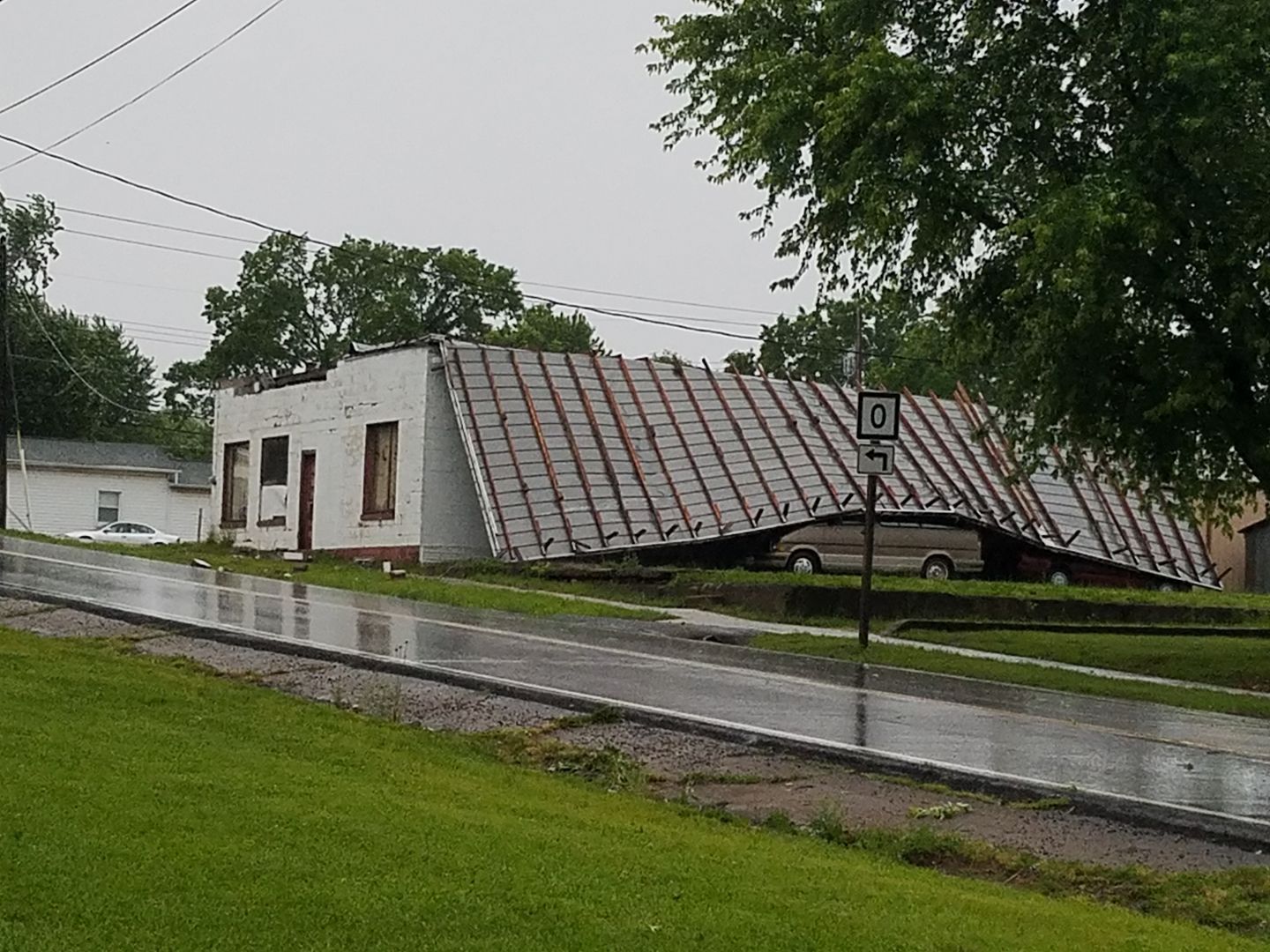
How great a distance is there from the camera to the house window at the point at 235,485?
40.0 metres

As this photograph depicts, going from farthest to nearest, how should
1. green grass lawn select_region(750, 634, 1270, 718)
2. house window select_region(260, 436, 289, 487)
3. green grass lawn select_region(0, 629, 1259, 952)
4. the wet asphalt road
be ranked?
house window select_region(260, 436, 289, 487), green grass lawn select_region(750, 634, 1270, 718), the wet asphalt road, green grass lawn select_region(0, 629, 1259, 952)

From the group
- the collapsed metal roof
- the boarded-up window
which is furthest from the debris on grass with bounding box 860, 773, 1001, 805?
the boarded-up window

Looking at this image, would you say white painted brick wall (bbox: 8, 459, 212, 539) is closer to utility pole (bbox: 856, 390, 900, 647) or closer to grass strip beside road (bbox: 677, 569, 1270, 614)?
grass strip beside road (bbox: 677, 569, 1270, 614)

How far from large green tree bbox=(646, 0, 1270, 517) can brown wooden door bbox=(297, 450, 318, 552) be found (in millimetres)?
18496

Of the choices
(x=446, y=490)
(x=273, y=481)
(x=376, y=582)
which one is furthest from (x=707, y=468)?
(x=273, y=481)

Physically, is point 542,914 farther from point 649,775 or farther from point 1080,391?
point 1080,391

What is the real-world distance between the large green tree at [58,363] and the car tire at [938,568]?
40.4 meters

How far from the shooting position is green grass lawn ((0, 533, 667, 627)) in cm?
2323

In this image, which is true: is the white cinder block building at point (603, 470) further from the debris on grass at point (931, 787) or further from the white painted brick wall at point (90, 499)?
the debris on grass at point (931, 787)

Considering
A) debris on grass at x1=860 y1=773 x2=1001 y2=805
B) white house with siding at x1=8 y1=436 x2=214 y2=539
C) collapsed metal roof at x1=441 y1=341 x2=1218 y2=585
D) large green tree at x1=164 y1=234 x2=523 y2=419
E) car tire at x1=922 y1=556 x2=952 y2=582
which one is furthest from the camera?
large green tree at x1=164 y1=234 x2=523 y2=419

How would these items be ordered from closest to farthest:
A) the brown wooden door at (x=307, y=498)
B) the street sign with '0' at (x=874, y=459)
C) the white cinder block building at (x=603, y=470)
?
the street sign with '0' at (x=874, y=459) → the white cinder block building at (x=603, y=470) → the brown wooden door at (x=307, y=498)

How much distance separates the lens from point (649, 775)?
1042 cm

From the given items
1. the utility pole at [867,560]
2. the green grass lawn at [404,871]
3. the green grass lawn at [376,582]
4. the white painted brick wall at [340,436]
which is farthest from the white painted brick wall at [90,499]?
the green grass lawn at [404,871]

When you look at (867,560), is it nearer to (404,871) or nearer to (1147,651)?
(1147,651)
